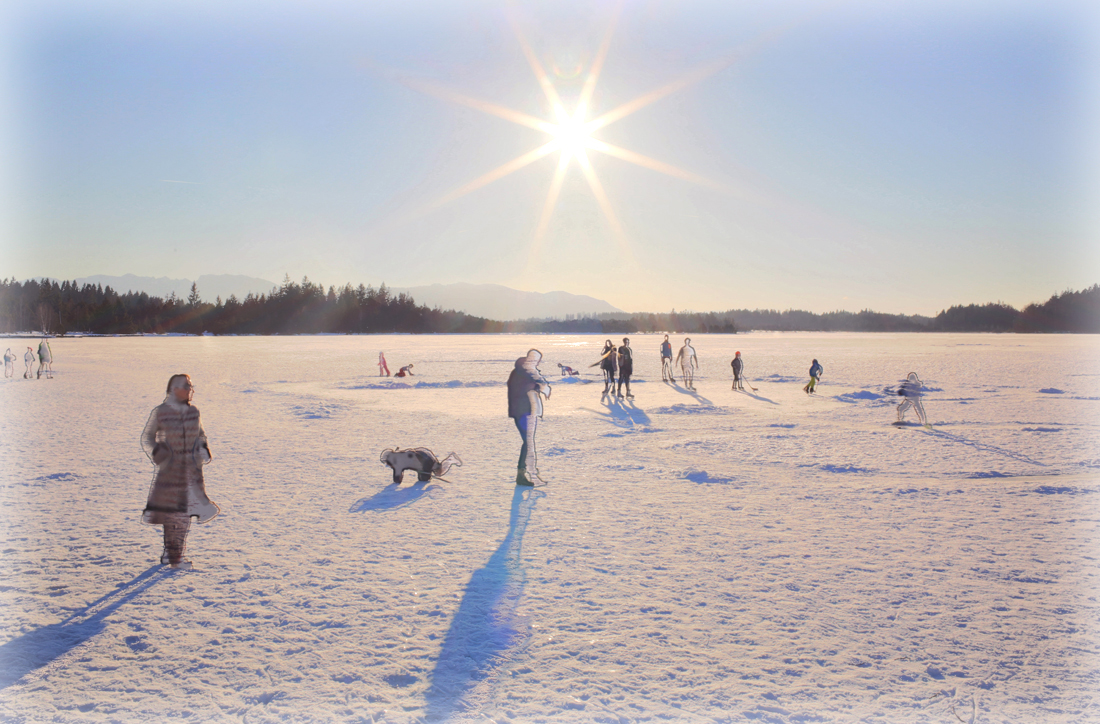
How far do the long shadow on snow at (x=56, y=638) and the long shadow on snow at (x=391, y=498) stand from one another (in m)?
2.32

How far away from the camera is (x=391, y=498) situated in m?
6.84

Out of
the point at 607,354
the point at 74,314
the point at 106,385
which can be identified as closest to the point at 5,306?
the point at 74,314

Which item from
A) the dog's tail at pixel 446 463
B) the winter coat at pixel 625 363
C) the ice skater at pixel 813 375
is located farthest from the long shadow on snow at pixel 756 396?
the dog's tail at pixel 446 463

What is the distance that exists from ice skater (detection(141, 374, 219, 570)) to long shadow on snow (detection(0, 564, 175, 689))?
1.62 ft

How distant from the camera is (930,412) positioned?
1389cm

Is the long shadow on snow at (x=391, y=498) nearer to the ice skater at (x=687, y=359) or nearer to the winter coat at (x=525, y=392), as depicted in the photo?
the winter coat at (x=525, y=392)

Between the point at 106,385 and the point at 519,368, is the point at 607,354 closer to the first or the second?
the point at 519,368

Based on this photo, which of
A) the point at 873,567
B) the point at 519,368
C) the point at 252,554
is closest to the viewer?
the point at 873,567

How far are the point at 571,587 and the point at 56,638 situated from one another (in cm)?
326

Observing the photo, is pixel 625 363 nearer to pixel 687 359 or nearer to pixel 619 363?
pixel 619 363

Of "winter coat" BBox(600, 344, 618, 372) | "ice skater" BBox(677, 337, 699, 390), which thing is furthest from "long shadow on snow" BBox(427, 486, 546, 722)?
"ice skater" BBox(677, 337, 699, 390)

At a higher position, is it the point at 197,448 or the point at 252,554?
the point at 197,448

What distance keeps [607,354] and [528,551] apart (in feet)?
Answer: 41.7

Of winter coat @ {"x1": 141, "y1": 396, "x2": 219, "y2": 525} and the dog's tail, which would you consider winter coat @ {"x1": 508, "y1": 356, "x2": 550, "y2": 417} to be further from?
winter coat @ {"x1": 141, "y1": 396, "x2": 219, "y2": 525}
